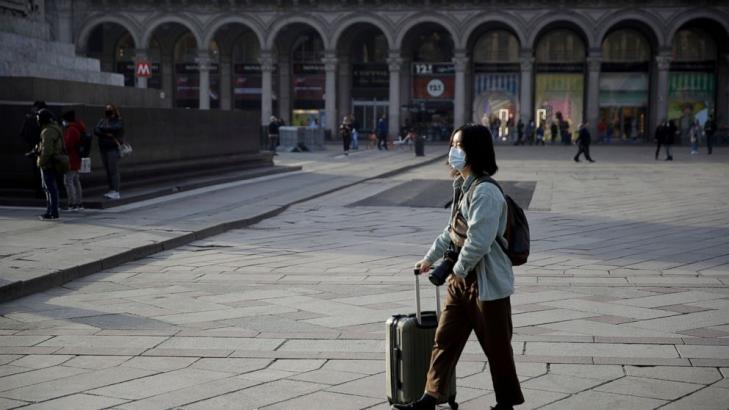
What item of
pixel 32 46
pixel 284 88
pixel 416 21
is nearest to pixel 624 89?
pixel 416 21

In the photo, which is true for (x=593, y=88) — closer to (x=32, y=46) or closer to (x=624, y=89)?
(x=624, y=89)

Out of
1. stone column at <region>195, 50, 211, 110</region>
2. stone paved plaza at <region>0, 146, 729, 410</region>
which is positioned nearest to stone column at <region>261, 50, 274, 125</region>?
stone column at <region>195, 50, 211, 110</region>

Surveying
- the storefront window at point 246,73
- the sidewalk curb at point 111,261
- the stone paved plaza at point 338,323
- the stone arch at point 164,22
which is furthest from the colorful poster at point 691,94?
the sidewalk curb at point 111,261

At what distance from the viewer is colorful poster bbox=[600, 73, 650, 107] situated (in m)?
51.5

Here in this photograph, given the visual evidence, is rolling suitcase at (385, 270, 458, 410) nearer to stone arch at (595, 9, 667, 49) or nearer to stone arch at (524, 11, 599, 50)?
stone arch at (524, 11, 599, 50)

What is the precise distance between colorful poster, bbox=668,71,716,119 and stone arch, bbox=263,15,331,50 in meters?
17.3

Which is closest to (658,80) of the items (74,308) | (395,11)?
(395,11)

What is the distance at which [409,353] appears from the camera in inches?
199

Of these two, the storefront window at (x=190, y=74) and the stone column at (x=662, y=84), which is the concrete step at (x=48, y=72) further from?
the storefront window at (x=190, y=74)

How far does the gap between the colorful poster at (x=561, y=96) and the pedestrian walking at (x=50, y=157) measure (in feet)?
134

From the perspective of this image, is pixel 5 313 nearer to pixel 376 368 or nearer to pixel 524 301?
pixel 376 368

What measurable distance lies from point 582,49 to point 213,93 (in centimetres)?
1961

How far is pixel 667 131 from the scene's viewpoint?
3438cm

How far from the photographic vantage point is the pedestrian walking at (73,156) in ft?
48.8
